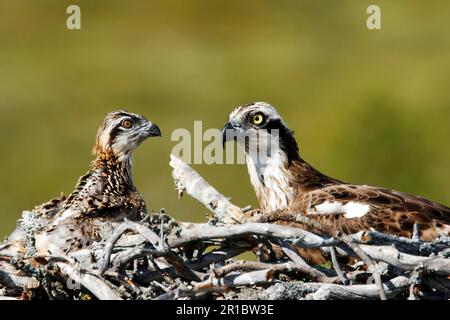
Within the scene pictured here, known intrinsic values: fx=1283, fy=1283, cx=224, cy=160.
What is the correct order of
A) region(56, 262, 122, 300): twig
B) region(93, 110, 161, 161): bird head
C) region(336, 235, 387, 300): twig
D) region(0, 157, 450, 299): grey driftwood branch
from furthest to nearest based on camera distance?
region(93, 110, 161, 161): bird head
region(56, 262, 122, 300): twig
region(0, 157, 450, 299): grey driftwood branch
region(336, 235, 387, 300): twig

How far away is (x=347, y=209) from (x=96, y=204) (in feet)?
7.19

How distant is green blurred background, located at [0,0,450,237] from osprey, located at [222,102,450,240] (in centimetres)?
1007

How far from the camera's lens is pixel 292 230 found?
9242mm

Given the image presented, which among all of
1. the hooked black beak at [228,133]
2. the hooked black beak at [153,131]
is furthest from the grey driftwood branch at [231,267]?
the hooked black beak at [153,131]

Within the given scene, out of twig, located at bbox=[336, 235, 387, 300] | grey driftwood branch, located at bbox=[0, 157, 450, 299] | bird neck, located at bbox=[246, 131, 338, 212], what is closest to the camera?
twig, located at bbox=[336, 235, 387, 300]

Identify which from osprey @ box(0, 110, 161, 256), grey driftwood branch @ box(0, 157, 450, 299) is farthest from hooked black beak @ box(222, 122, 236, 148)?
grey driftwood branch @ box(0, 157, 450, 299)

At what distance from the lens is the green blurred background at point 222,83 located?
87.8ft

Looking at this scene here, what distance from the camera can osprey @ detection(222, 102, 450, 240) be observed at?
1063 cm

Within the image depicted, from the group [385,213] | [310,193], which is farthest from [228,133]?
[385,213]

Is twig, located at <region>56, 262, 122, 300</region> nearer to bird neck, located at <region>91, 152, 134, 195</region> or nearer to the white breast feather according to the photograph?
bird neck, located at <region>91, 152, 134, 195</region>

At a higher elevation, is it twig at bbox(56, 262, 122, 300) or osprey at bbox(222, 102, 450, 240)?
osprey at bbox(222, 102, 450, 240)

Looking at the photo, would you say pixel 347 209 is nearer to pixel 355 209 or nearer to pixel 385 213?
pixel 355 209

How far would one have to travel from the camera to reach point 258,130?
12.1 metres

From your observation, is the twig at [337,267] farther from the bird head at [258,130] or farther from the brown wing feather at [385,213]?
the bird head at [258,130]
